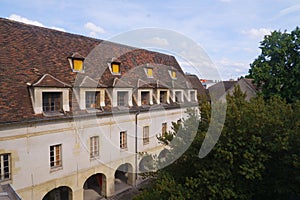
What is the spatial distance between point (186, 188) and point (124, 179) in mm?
13113

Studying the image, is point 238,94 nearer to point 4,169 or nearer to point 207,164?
point 207,164

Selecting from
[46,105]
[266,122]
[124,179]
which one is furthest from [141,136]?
[266,122]

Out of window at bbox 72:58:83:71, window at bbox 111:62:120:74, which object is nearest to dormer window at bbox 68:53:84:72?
window at bbox 72:58:83:71

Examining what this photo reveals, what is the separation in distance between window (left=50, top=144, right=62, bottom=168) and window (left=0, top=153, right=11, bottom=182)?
8.08ft

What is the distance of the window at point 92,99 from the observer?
17750mm

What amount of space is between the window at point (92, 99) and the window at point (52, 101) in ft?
6.81

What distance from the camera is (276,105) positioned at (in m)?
12.6

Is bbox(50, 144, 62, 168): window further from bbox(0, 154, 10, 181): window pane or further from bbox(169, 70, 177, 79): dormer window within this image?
bbox(169, 70, 177, 79): dormer window

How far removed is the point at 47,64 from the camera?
1727cm

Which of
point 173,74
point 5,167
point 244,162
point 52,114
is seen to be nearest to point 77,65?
point 52,114

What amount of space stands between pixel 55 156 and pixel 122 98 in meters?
6.96

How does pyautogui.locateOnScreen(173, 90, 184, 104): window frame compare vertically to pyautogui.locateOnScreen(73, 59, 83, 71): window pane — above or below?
below

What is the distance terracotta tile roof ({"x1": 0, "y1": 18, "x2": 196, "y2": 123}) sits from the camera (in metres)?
14.3

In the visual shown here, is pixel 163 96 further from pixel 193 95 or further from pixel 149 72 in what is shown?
pixel 193 95
